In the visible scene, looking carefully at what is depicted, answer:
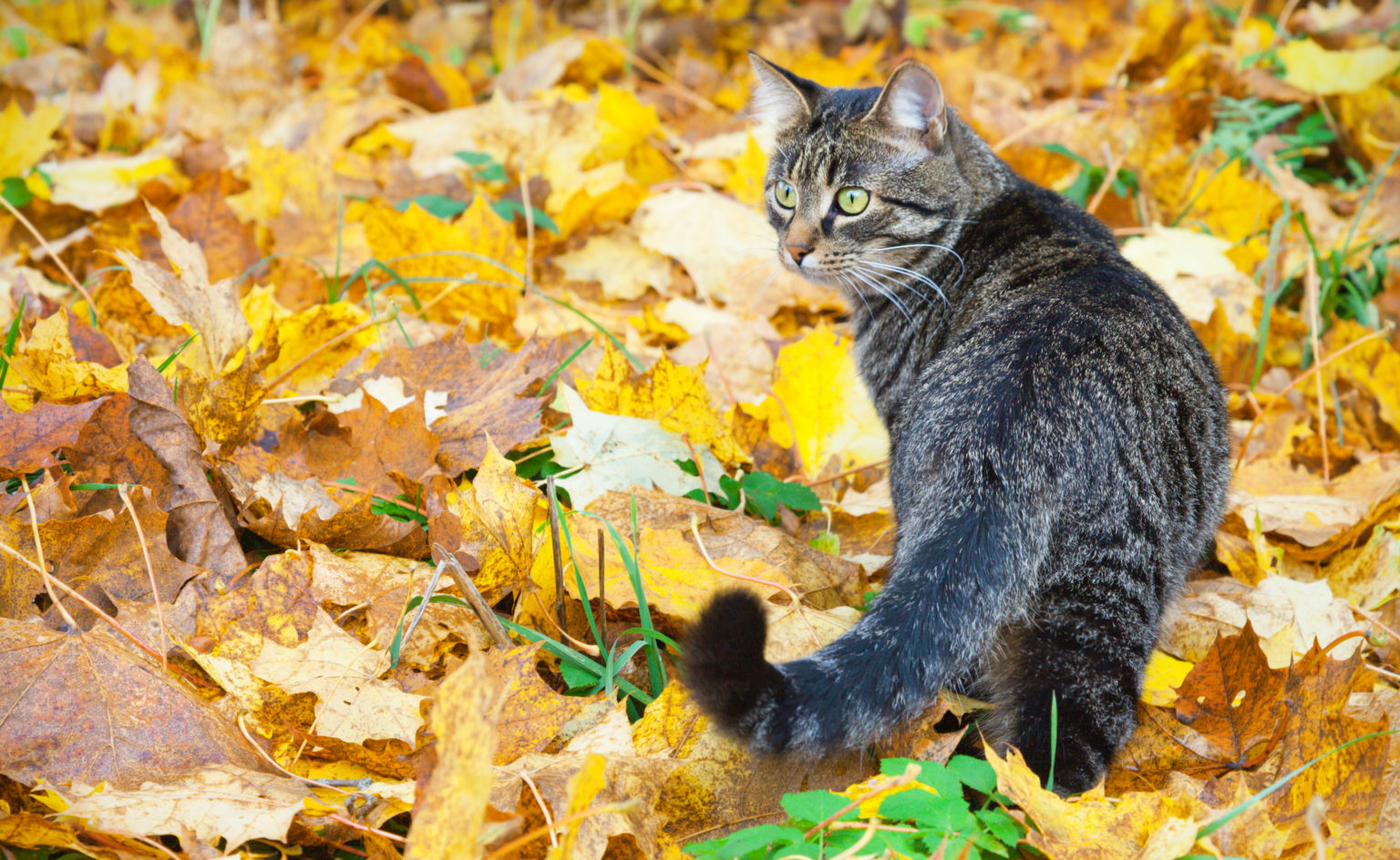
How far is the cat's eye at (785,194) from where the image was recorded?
8.45 feet

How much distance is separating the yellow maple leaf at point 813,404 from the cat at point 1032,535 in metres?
0.29

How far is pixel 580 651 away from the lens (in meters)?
1.73

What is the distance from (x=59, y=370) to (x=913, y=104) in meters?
1.96

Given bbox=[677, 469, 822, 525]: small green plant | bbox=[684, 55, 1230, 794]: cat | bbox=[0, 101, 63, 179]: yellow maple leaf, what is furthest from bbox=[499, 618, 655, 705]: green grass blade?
bbox=[0, 101, 63, 179]: yellow maple leaf

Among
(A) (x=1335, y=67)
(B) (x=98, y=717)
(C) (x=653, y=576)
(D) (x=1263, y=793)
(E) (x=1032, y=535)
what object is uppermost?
(A) (x=1335, y=67)

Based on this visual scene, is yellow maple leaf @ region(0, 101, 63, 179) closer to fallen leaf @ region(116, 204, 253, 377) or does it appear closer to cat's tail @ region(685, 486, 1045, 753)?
fallen leaf @ region(116, 204, 253, 377)

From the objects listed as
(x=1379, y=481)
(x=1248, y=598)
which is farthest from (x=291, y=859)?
(x=1379, y=481)

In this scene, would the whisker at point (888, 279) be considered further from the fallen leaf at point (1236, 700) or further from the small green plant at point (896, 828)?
the small green plant at point (896, 828)

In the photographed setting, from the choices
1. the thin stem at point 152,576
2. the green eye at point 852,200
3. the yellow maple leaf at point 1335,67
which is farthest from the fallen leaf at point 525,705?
the yellow maple leaf at point 1335,67

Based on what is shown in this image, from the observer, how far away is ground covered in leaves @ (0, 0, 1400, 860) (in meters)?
1.31

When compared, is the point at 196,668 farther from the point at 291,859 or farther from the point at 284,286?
the point at 284,286

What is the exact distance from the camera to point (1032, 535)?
1.52 metres

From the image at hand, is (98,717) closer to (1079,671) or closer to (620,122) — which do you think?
(1079,671)

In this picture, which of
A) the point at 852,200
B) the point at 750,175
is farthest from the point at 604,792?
the point at 750,175
